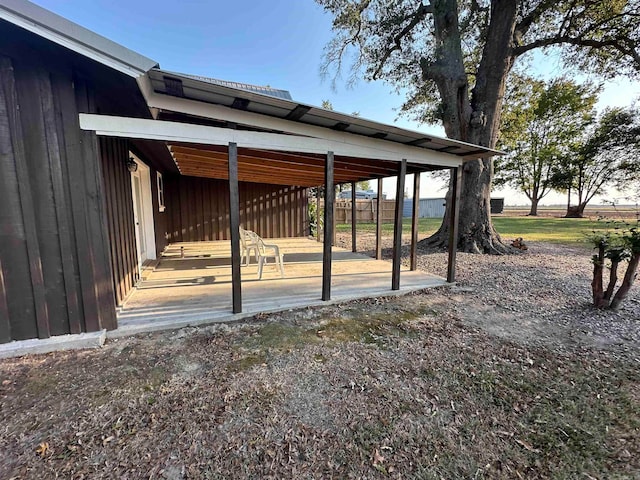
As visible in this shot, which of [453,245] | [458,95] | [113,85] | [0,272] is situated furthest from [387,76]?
[0,272]

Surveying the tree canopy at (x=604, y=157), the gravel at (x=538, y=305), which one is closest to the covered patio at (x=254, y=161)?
the gravel at (x=538, y=305)

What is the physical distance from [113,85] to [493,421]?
163 inches

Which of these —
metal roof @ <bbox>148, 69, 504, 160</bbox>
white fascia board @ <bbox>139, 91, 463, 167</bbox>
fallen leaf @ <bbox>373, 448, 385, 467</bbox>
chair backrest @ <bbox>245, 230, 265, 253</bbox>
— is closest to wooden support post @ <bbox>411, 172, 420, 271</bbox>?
white fascia board @ <bbox>139, 91, 463, 167</bbox>

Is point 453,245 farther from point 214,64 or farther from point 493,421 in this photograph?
point 214,64

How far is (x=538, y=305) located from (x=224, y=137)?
4724mm

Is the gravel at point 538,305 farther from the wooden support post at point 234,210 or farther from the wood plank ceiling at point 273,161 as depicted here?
the wooden support post at point 234,210

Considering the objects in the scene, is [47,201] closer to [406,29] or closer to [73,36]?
[73,36]

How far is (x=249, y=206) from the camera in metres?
9.85

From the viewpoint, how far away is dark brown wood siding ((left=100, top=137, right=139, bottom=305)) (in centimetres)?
327

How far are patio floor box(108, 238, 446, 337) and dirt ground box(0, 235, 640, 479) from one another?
0.27 meters

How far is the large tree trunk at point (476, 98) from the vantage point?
7414 mm

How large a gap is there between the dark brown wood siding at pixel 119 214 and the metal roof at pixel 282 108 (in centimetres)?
120

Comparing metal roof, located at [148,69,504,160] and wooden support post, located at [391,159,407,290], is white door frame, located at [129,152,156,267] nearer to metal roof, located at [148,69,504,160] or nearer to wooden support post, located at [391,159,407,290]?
metal roof, located at [148,69,504,160]

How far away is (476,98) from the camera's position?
25.7 ft
